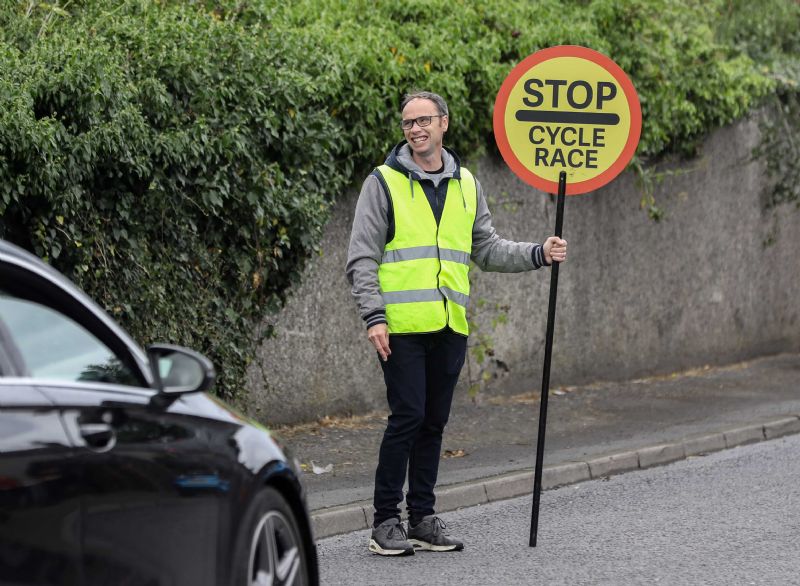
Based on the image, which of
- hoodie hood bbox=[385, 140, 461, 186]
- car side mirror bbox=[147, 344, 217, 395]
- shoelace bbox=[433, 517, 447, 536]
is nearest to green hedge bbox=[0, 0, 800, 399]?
hoodie hood bbox=[385, 140, 461, 186]

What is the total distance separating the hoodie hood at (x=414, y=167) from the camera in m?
6.58

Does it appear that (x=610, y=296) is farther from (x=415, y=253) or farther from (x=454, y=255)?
(x=415, y=253)

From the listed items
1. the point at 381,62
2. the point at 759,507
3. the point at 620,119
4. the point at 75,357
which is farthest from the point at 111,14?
the point at 75,357

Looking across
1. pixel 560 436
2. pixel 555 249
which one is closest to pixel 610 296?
pixel 560 436

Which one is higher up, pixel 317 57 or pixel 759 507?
pixel 317 57

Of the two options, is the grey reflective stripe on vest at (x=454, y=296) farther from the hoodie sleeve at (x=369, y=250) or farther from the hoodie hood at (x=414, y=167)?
the hoodie hood at (x=414, y=167)

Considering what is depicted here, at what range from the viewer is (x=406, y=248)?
258 inches

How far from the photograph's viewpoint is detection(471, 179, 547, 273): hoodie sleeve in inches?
272

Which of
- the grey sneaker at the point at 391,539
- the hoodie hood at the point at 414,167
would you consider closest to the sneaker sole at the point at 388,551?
the grey sneaker at the point at 391,539

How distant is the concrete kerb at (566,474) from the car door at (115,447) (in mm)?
3258

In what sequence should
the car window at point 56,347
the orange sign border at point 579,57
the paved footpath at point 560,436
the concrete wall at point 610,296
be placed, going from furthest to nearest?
the concrete wall at point 610,296 < the paved footpath at point 560,436 < the orange sign border at point 579,57 < the car window at point 56,347

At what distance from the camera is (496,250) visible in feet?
22.9

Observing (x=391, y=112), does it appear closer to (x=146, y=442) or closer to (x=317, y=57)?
(x=317, y=57)

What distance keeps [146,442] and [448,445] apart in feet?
20.8
